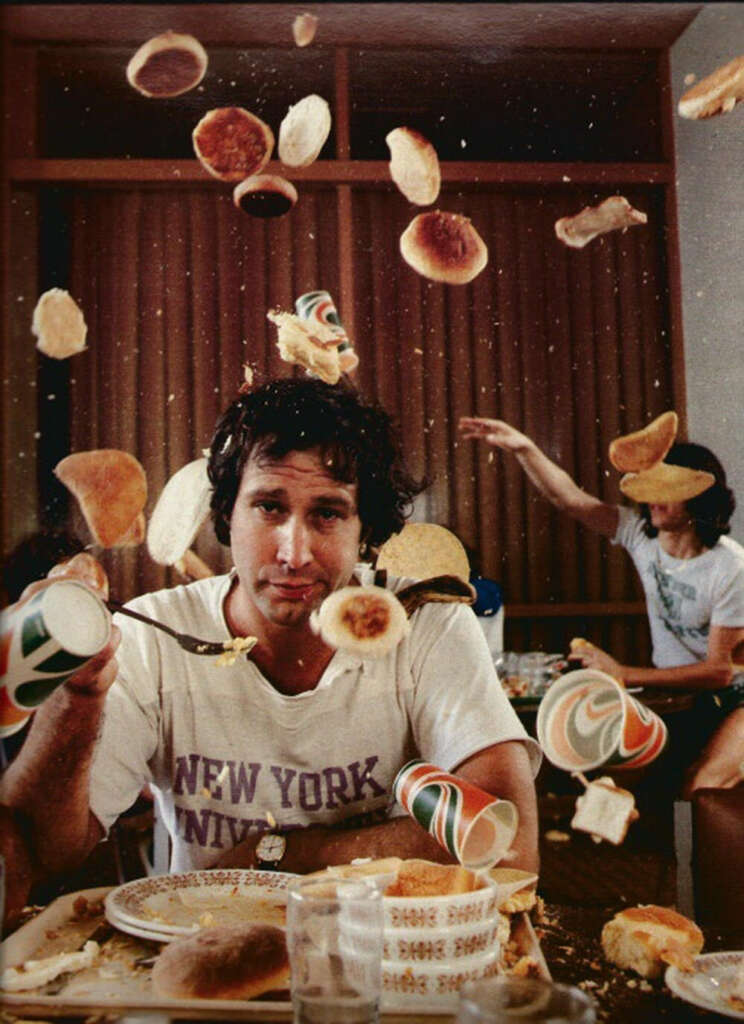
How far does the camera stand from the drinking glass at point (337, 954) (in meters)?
0.64

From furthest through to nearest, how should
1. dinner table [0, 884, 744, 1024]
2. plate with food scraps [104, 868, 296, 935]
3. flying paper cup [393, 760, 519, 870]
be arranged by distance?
flying paper cup [393, 760, 519, 870] < plate with food scraps [104, 868, 296, 935] < dinner table [0, 884, 744, 1024]

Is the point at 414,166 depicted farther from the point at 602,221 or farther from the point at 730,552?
the point at 730,552

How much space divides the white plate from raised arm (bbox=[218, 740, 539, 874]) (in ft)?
0.80

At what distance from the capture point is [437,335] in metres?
1.05

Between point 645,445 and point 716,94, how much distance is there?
16.0 inches

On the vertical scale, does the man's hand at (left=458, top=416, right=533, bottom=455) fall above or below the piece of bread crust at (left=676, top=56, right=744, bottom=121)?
below

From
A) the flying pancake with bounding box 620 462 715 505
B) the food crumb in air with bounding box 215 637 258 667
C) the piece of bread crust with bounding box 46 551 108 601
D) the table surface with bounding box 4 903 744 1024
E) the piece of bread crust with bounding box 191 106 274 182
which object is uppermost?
the piece of bread crust with bounding box 191 106 274 182

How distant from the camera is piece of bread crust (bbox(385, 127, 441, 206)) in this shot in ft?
3.42

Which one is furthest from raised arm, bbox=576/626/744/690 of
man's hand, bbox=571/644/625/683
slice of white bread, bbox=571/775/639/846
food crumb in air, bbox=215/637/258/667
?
food crumb in air, bbox=215/637/258/667

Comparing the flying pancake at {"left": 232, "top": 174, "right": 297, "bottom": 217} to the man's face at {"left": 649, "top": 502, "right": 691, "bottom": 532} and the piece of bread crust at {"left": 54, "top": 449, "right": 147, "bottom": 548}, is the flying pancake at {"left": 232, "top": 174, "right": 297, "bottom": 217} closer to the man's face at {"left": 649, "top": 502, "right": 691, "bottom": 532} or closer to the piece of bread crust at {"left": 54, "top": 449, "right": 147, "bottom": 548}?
the piece of bread crust at {"left": 54, "top": 449, "right": 147, "bottom": 548}

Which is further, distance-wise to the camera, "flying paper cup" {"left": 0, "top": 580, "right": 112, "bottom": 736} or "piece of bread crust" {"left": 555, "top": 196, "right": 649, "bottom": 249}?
"piece of bread crust" {"left": 555, "top": 196, "right": 649, "bottom": 249}

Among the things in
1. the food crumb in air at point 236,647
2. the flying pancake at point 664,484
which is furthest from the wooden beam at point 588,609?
the food crumb in air at point 236,647

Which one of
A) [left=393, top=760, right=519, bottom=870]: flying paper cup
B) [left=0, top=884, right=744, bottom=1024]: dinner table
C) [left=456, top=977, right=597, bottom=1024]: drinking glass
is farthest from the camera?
[left=393, top=760, right=519, bottom=870]: flying paper cup

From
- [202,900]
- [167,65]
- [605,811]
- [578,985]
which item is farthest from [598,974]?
[167,65]
